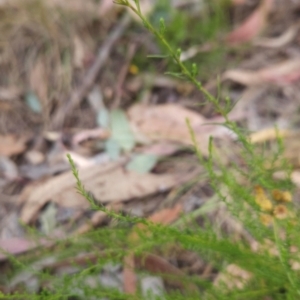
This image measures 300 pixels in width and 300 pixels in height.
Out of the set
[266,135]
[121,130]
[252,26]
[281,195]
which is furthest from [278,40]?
[281,195]

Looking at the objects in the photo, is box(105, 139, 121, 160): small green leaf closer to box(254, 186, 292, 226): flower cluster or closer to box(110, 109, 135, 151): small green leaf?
box(110, 109, 135, 151): small green leaf

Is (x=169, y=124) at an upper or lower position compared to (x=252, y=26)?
lower

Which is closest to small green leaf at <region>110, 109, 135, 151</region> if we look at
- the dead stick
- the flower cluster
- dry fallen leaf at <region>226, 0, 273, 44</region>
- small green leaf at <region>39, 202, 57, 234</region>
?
the dead stick

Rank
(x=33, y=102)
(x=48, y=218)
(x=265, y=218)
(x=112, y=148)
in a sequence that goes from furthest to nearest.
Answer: (x=33, y=102) → (x=112, y=148) → (x=48, y=218) → (x=265, y=218)

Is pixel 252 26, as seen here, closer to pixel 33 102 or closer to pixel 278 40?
pixel 278 40

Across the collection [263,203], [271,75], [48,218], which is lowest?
[48,218]

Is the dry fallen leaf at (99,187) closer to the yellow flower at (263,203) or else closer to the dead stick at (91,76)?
the dead stick at (91,76)

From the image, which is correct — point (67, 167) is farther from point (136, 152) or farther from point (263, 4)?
point (263, 4)
